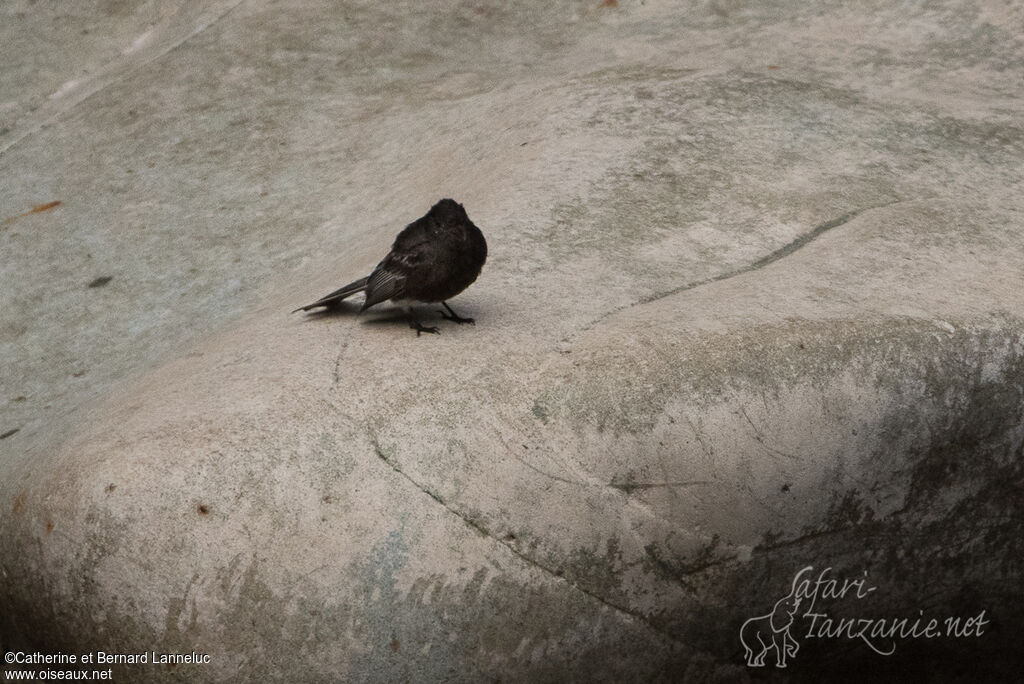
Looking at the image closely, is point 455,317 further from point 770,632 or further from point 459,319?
point 770,632

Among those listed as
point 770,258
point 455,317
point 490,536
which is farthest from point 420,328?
point 770,258

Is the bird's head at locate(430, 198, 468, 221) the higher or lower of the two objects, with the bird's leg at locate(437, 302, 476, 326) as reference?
higher

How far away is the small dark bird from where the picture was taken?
3.75m

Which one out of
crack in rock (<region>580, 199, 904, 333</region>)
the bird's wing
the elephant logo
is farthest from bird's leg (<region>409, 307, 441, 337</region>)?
the elephant logo

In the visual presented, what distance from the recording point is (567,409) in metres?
3.37

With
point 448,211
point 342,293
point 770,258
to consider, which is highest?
point 448,211

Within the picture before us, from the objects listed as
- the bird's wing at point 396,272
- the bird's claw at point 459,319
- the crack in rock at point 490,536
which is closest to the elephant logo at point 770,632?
the crack in rock at point 490,536

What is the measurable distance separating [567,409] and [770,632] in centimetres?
97

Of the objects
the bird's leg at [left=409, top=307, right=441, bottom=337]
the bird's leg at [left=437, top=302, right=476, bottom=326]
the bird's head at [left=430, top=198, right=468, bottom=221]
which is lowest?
the bird's leg at [left=437, top=302, right=476, bottom=326]

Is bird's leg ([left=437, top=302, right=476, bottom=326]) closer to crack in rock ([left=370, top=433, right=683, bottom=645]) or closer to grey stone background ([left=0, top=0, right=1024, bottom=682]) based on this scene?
grey stone background ([left=0, top=0, right=1024, bottom=682])

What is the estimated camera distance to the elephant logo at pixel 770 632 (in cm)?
350

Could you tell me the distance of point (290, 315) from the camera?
428 centimetres

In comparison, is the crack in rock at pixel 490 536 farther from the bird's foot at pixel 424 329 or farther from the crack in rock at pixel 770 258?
the crack in rock at pixel 770 258

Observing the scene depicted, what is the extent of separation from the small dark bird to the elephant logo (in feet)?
4.43
